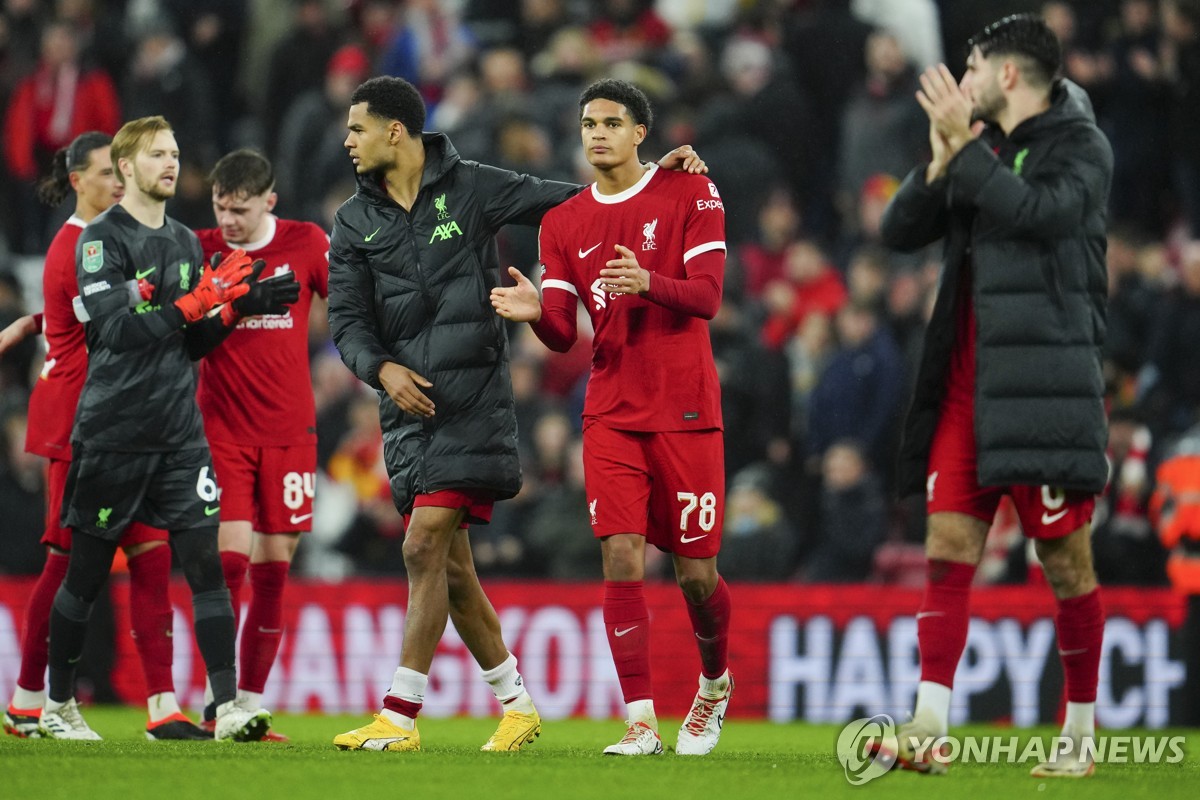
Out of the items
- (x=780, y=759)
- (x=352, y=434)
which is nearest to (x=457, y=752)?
(x=780, y=759)

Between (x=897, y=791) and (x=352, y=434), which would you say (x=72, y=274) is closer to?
(x=897, y=791)

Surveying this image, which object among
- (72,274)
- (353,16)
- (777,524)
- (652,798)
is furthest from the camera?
(353,16)

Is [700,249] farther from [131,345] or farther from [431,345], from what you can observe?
[131,345]

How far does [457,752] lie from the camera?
21.3ft

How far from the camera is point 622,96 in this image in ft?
21.5

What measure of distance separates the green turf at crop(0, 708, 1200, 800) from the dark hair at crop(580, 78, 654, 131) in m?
2.45

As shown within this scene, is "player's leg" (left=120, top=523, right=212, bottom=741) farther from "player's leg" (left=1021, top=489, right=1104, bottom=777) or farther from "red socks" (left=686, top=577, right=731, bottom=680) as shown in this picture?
"player's leg" (left=1021, top=489, right=1104, bottom=777)

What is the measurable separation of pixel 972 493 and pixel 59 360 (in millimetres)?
4113

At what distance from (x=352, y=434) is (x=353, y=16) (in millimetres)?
4901

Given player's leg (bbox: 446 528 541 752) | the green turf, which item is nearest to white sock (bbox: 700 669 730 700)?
the green turf

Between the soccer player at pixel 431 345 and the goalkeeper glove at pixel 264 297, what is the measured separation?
0.39m

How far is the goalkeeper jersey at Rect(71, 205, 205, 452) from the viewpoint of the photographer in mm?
6886

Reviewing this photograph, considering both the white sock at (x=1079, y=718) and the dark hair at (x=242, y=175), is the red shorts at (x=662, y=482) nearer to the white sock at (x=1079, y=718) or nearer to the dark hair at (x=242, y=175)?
the white sock at (x=1079, y=718)

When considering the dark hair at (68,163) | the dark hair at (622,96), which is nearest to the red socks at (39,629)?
the dark hair at (68,163)
